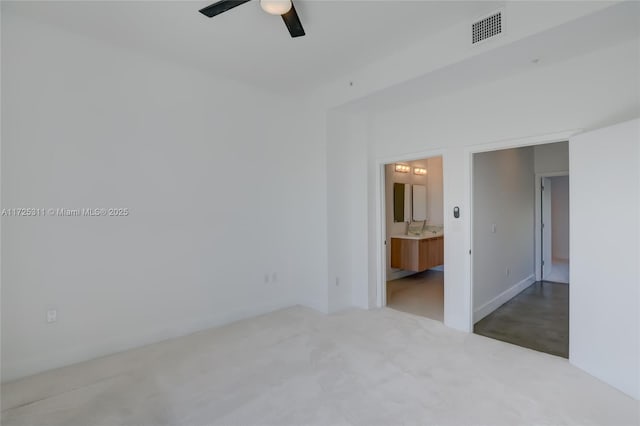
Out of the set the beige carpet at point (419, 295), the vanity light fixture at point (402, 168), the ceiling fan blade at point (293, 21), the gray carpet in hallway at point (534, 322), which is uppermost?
the ceiling fan blade at point (293, 21)

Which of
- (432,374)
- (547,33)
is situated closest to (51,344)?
(432,374)

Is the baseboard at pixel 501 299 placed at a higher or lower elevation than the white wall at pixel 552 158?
lower

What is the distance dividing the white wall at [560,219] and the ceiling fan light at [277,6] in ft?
31.4

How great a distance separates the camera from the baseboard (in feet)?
13.3

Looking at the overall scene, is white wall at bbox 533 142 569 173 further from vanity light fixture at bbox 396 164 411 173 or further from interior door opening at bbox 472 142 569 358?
vanity light fixture at bbox 396 164 411 173

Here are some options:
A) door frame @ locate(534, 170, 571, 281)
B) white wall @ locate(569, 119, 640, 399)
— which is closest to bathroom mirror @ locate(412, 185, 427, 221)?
door frame @ locate(534, 170, 571, 281)

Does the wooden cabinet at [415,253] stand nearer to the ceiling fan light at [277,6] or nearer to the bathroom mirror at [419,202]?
the bathroom mirror at [419,202]

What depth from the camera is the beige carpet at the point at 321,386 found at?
2117 mm

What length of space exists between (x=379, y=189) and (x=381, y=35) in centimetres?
203

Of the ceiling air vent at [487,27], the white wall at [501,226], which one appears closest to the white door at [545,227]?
the white wall at [501,226]

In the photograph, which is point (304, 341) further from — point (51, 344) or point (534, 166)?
point (534, 166)

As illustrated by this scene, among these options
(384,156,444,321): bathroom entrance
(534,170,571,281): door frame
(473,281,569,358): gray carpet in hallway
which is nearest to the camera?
(473,281,569,358): gray carpet in hallway

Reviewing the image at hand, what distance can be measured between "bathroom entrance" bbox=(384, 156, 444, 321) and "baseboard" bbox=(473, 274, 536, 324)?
0.56 metres

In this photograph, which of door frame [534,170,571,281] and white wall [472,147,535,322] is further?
door frame [534,170,571,281]
